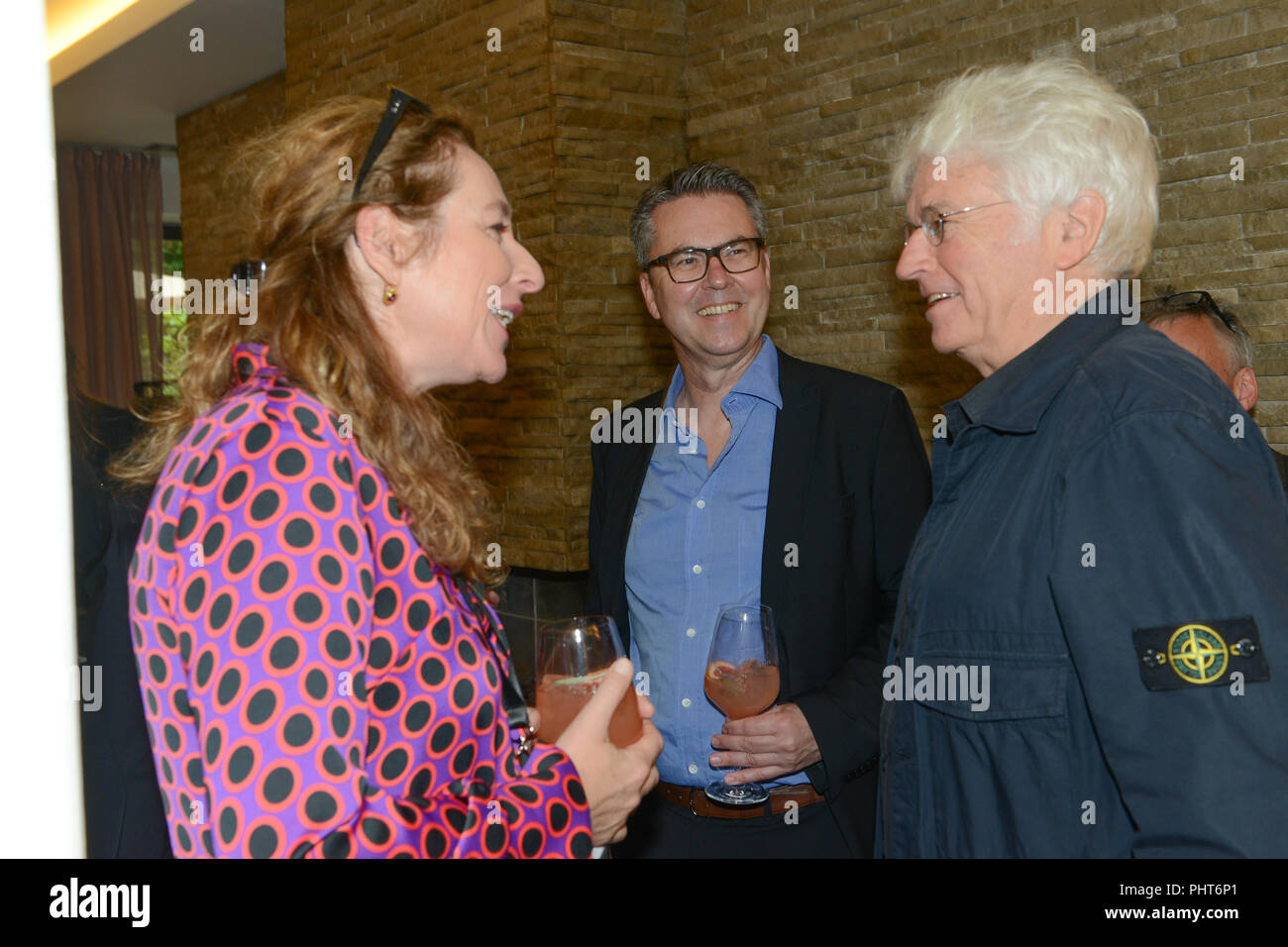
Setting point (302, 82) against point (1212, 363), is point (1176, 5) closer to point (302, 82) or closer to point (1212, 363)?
point (1212, 363)

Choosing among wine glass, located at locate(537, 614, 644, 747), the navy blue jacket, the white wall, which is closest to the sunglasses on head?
the navy blue jacket

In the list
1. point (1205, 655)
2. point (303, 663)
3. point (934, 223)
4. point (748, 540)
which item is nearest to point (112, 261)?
point (748, 540)

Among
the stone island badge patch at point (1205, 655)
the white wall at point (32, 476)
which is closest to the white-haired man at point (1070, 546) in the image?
the stone island badge patch at point (1205, 655)

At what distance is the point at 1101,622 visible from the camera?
3.82 feet

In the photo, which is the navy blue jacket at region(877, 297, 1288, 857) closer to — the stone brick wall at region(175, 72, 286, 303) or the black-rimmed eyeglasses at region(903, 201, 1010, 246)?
the black-rimmed eyeglasses at region(903, 201, 1010, 246)

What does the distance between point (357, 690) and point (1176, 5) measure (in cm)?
309

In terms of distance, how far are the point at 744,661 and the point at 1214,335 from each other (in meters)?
1.80

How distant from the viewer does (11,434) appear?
2.11 ft

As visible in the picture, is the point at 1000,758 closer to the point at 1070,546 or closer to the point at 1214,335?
the point at 1070,546

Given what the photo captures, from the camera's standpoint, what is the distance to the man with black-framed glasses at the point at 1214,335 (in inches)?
109

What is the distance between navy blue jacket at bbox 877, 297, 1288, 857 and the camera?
109 cm

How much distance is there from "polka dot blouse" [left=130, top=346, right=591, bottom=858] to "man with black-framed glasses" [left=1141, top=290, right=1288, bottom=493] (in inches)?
91.3

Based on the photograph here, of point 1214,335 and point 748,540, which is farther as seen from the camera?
point 1214,335
